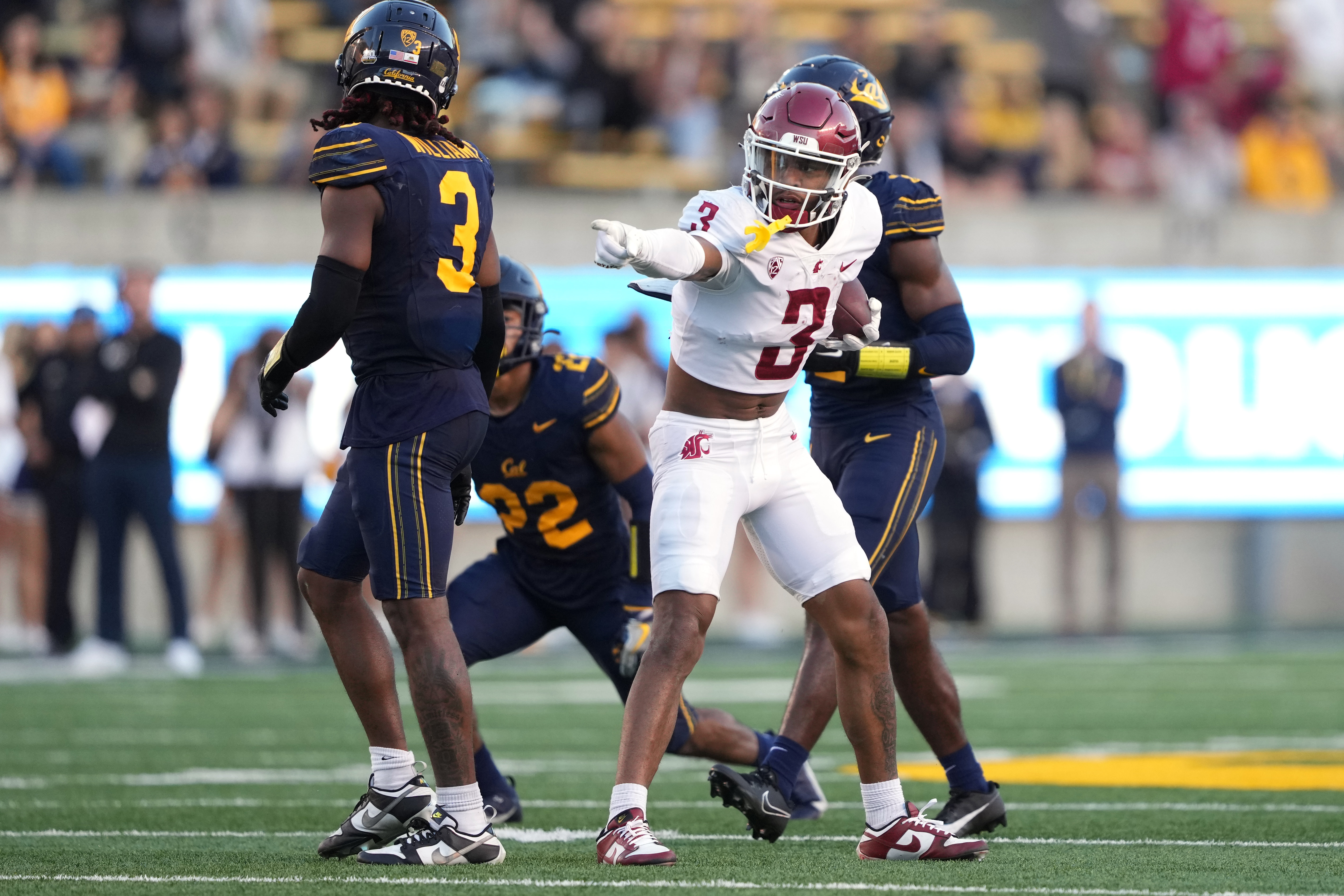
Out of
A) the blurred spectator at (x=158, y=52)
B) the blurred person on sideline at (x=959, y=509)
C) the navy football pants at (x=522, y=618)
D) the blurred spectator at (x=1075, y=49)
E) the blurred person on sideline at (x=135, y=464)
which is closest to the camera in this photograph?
the navy football pants at (x=522, y=618)

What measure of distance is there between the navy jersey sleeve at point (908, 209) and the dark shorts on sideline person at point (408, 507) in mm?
1313

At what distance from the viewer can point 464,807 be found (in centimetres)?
463

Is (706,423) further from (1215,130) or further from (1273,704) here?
(1215,130)

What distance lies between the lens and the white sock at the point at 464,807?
4625 mm

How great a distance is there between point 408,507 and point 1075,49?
44.9 ft

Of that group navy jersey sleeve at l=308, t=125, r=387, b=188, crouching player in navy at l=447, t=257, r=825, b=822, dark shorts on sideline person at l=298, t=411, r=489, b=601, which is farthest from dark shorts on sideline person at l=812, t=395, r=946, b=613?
navy jersey sleeve at l=308, t=125, r=387, b=188

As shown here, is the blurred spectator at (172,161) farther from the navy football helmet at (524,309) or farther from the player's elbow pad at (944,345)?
the player's elbow pad at (944,345)

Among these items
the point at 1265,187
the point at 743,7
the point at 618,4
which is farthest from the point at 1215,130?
the point at 618,4

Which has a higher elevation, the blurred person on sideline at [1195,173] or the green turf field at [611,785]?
the blurred person on sideline at [1195,173]

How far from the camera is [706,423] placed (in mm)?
4828

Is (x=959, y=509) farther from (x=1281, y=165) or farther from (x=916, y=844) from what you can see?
(x=916, y=844)

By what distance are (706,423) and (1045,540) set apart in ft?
34.5

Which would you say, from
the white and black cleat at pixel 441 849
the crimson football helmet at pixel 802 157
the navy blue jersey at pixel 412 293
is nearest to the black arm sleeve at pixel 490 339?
the navy blue jersey at pixel 412 293

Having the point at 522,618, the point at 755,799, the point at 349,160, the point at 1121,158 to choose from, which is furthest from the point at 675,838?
the point at 1121,158
